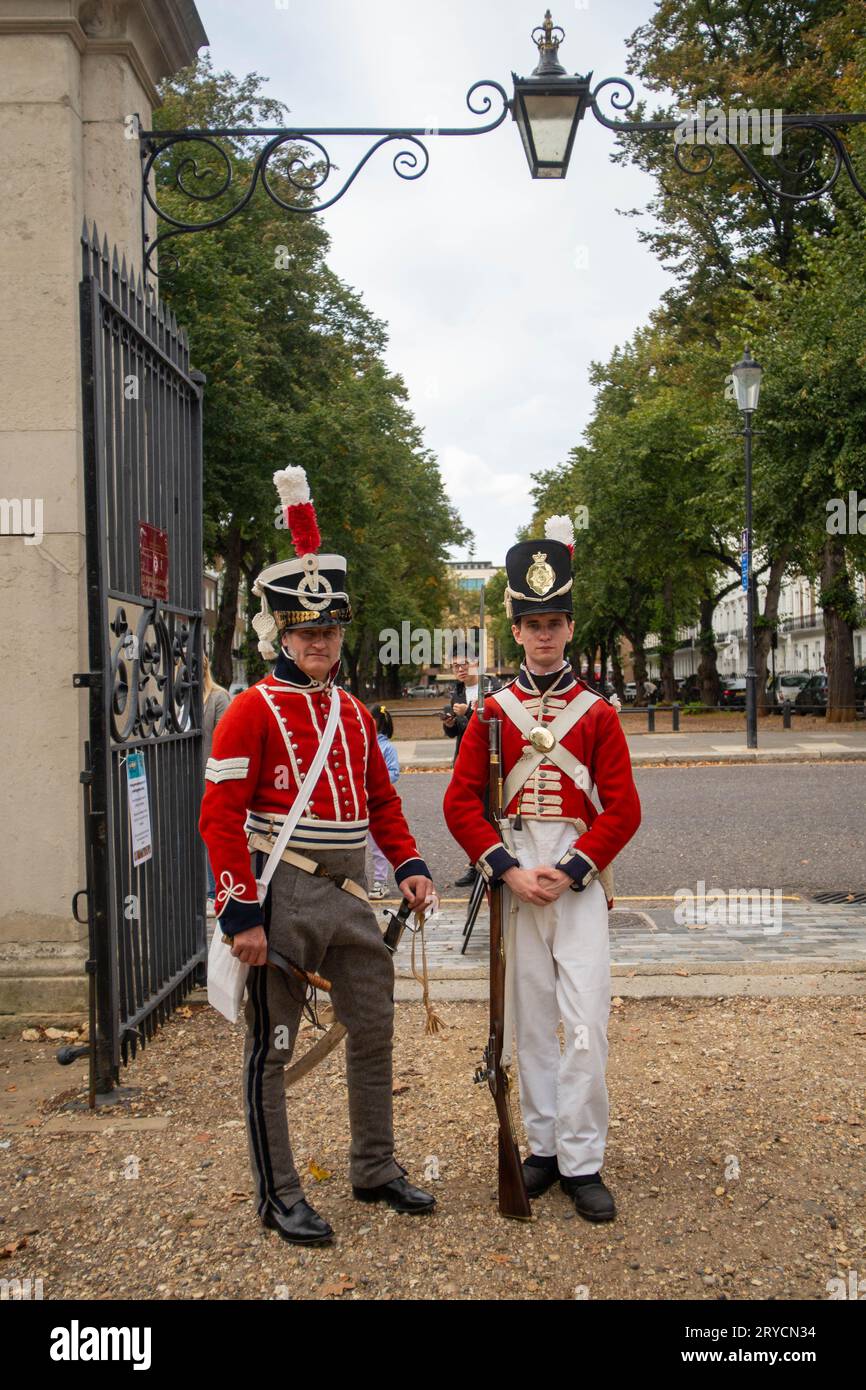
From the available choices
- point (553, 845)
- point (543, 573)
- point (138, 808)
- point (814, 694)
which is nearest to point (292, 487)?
point (543, 573)

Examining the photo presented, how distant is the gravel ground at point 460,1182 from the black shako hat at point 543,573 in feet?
6.47

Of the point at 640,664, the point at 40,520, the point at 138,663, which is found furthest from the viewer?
the point at 640,664

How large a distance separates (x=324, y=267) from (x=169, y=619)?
1300 inches

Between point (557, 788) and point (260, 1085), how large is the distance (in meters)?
1.36

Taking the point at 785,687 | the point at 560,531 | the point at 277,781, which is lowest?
the point at 785,687

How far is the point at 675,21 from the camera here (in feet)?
107

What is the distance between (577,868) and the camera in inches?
163

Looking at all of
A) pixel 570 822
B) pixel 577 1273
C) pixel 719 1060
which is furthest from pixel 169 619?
pixel 577 1273

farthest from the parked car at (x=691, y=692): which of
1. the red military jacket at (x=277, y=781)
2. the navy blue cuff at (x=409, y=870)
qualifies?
the red military jacket at (x=277, y=781)

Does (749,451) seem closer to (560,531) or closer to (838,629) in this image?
(838,629)

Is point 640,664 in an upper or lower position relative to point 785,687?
upper

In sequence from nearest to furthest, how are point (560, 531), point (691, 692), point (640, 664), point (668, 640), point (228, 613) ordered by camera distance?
point (560, 531) < point (228, 613) < point (668, 640) < point (640, 664) < point (691, 692)

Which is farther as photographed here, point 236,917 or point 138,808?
point 138,808

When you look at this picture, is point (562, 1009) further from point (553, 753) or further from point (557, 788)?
point (553, 753)
